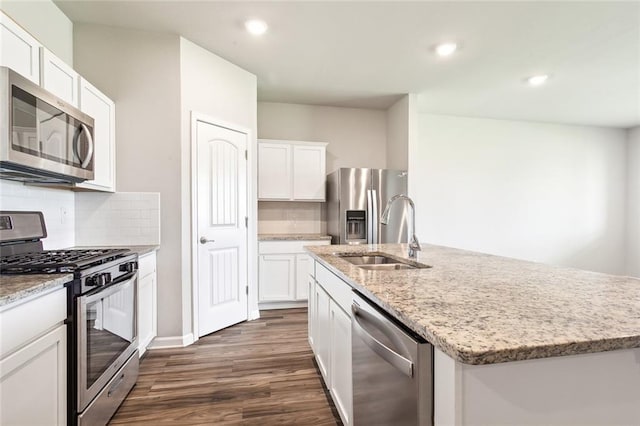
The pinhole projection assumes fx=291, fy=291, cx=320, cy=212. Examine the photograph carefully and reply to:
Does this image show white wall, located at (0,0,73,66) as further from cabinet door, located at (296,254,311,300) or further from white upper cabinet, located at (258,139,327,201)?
cabinet door, located at (296,254,311,300)

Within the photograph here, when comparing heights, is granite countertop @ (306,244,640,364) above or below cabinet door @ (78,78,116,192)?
below

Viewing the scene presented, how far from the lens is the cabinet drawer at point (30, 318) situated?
97 cm

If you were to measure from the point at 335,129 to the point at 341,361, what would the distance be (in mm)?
3463

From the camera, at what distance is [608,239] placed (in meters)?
5.23

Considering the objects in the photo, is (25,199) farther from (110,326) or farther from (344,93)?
(344,93)

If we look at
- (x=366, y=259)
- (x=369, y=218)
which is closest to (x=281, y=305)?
(x=369, y=218)

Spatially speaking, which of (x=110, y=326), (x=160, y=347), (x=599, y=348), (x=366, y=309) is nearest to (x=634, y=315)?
(x=599, y=348)

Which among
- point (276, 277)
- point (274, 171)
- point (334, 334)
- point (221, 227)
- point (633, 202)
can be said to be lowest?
point (276, 277)

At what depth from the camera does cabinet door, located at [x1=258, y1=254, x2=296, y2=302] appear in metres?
3.42

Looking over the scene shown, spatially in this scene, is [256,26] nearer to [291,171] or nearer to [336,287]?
[291,171]

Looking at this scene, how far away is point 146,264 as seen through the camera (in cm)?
226

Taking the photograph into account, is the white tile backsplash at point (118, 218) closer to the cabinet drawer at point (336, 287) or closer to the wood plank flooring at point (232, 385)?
the wood plank flooring at point (232, 385)

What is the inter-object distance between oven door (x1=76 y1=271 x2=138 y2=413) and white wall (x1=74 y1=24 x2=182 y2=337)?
618 mm

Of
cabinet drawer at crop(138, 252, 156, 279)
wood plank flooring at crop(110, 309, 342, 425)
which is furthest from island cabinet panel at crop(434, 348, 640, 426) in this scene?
cabinet drawer at crop(138, 252, 156, 279)
